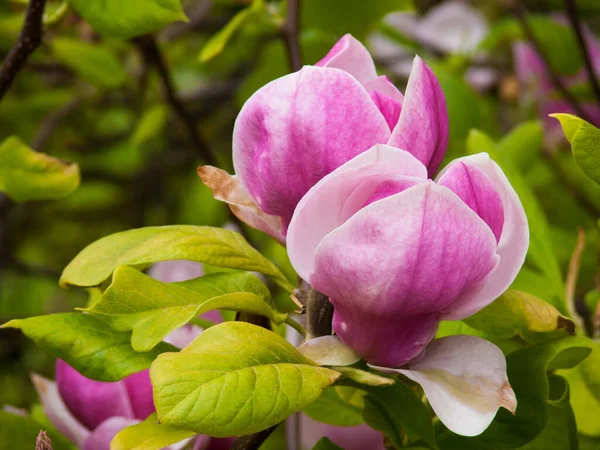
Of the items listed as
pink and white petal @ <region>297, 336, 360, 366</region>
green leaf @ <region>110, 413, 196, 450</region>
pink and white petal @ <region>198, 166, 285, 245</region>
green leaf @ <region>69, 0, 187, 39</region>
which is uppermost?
green leaf @ <region>69, 0, 187, 39</region>

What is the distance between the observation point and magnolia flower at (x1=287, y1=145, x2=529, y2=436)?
42 centimetres

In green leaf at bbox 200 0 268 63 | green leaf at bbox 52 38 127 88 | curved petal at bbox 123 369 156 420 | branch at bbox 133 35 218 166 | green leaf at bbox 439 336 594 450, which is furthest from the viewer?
green leaf at bbox 52 38 127 88

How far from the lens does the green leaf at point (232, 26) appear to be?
0.86 m

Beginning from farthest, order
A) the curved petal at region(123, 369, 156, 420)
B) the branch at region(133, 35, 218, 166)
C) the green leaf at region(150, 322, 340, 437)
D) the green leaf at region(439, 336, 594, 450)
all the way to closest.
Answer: the branch at region(133, 35, 218, 166) → the curved petal at region(123, 369, 156, 420) → the green leaf at region(439, 336, 594, 450) → the green leaf at region(150, 322, 340, 437)

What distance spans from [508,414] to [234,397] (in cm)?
20

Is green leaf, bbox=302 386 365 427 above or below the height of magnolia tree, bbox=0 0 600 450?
below

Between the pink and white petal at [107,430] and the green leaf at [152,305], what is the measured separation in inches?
4.1

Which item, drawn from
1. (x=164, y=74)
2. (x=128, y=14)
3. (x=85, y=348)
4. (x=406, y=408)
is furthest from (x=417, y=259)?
(x=164, y=74)

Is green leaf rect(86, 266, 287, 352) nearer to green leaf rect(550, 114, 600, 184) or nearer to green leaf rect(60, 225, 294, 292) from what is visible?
green leaf rect(60, 225, 294, 292)

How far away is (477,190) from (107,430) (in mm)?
309

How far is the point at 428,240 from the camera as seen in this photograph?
1.38 ft

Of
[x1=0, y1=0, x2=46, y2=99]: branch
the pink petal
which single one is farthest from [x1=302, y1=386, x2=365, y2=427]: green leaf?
[x1=0, y1=0, x2=46, y2=99]: branch

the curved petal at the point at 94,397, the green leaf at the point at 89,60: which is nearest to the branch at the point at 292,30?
the green leaf at the point at 89,60

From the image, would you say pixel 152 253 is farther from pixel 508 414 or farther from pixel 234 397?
pixel 508 414
